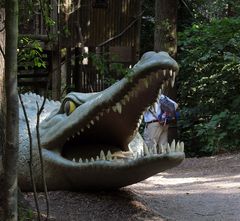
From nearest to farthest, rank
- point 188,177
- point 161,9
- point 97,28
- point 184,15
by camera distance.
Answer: point 188,177 < point 161,9 < point 97,28 < point 184,15

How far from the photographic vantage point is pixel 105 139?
203 inches

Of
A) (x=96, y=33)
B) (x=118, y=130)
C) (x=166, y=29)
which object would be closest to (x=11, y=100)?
(x=118, y=130)

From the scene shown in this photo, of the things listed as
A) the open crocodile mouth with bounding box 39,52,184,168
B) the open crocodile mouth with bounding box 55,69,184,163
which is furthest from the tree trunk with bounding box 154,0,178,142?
the open crocodile mouth with bounding box 55,69,184,163

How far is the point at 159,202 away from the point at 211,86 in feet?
26.2

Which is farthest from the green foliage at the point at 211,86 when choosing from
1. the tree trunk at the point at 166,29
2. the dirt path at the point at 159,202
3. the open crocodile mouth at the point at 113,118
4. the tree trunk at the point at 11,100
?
the tree trunk at the point at 11,100

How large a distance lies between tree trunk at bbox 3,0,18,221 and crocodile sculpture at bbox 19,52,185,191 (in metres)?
1.44

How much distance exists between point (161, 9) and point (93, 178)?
9012 millimetres

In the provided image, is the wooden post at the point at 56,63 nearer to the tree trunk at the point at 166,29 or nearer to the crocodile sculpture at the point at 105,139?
the tree trunk at the point at 166,29

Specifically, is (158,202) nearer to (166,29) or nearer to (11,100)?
(11,100)

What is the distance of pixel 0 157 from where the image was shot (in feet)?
11.7

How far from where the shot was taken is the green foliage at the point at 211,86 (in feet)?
39.0

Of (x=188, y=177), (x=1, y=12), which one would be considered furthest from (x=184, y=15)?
(x=1, y=12)

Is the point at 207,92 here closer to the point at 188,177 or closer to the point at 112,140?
the point at 188,177

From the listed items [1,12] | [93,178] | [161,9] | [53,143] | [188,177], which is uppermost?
[161,9]
